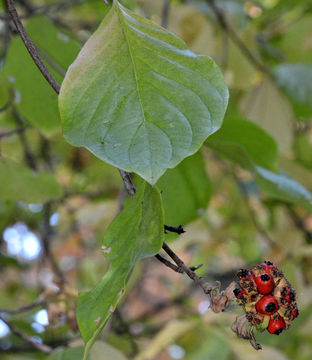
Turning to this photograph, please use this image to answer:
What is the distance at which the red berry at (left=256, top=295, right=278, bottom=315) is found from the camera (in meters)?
0.57

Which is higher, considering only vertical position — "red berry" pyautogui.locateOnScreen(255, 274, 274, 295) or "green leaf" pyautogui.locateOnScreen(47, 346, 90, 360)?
"red berry" pyautogui.locateOnScreen(255, 274, 274, 295)

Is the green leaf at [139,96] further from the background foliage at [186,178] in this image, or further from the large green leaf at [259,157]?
the large green leaf at [259,157]

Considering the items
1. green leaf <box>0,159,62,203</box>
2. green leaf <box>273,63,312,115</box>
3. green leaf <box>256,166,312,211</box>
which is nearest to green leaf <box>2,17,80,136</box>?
green leaf <box>0,159,62,203</box>

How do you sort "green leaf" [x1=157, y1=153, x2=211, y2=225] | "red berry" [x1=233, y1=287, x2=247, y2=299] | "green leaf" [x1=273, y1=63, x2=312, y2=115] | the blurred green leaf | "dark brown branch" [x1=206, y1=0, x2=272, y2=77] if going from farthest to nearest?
1. "dark brown branch" [x1=206, y1=0, x2=272, y2=77]
2. "green leaf" [x1=273, y1=63, x2=312, y2=115]
3. the blurred green leaf
4. "green leaf" [x1=157, y1=153, x2=211, y2=225]
5. "red berry" [x1=233, y1=287, x2=247, y2=299]

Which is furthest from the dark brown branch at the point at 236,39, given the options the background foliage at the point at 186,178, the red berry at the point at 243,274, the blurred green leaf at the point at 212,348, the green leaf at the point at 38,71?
the red berry at the point at 243,274

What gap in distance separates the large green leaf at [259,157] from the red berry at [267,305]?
317mm

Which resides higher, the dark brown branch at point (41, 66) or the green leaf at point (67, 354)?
the dark brown branch at point (41, 66)

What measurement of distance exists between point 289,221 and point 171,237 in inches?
43.2

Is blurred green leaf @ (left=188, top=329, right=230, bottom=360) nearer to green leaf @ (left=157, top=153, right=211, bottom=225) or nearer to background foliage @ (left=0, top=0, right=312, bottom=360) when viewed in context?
background foliage @ (left=0, top=0, right=312, bottom=360)

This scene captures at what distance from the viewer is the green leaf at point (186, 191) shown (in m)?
1.05

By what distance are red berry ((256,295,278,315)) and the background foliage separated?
0.12m

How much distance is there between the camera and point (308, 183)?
1.46m

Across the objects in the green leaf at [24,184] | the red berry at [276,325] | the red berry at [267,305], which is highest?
the red berry at [267,305]

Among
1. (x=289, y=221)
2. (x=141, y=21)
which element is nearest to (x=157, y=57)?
(x=141, y=21)
